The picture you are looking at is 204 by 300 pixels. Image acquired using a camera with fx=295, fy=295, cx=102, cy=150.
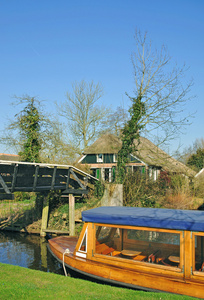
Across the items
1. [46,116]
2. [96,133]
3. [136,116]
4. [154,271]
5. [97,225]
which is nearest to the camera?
[154,271]

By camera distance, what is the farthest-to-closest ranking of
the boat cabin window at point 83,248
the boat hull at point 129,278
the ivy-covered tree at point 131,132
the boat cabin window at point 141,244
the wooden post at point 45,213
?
the ivy-covered tree at point 131,132, the wooden post at point 45,213, the boat cabin window at point 83,248, the boat cabin window at point 141,244, the boat hull at point 129,278

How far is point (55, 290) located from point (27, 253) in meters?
6.49

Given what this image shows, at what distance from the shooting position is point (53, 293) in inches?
232

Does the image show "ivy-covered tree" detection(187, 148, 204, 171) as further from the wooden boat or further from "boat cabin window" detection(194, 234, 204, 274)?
"boat cabin window" detection(194, 234, 204, 274)

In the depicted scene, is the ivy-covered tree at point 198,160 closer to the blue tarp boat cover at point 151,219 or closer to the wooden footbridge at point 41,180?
the wooden footbridge at point 41,180

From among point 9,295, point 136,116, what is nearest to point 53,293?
point 9,295

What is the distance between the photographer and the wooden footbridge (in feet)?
A: 37.8

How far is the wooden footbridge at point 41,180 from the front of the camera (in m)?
11.5

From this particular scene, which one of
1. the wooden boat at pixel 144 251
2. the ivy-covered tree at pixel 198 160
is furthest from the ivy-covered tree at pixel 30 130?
the ivy-covered tree at pixel 198 160

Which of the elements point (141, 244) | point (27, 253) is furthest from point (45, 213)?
point (141, 244)

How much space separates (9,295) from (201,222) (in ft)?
13.8

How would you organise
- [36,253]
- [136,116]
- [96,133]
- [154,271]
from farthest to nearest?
[96,133] → [136,116] → [36,253] → [154,271]

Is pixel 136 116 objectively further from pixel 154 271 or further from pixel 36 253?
pixel 154 271

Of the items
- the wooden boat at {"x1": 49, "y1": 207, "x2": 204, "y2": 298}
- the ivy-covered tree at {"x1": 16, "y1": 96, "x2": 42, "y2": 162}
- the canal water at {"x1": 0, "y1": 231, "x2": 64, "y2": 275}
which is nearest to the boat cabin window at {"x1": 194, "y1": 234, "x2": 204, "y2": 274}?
the wooden boat at {"x1": 49, "y1": 207, "x2": 204, "y2": 298}
